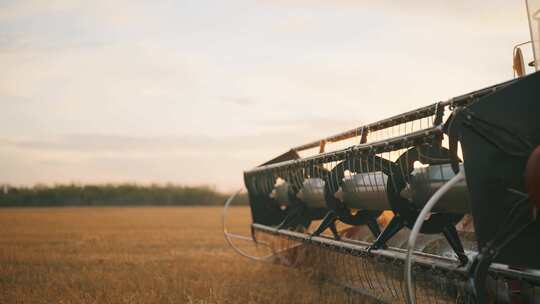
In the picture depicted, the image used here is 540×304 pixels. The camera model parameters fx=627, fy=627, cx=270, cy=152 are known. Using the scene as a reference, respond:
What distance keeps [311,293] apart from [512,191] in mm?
2977

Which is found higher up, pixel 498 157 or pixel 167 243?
pixel 498 157

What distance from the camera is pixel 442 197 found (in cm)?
389

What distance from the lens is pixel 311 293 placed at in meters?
5.74

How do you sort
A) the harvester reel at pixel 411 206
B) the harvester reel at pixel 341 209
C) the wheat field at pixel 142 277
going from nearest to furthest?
the harvester reel at pixel 411 206, the harvester reel at pixel 341 209, the wheat field at pixel 142 277

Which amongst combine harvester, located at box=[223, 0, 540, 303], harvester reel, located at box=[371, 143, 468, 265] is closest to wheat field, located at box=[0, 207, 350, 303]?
combine harvester, located at box=[223, 0, 540, 303]

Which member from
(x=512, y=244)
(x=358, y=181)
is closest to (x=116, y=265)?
(x=358, y=181)

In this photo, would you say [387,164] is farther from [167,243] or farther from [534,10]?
[167,243]

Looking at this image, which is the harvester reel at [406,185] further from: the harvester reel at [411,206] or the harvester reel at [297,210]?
the harvester reel at [297,210]

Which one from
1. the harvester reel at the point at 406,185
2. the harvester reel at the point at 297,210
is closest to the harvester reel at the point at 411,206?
the harvester reel at the point at 406,185

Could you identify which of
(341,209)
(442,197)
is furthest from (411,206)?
(341,209)

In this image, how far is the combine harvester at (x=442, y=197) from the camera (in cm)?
309

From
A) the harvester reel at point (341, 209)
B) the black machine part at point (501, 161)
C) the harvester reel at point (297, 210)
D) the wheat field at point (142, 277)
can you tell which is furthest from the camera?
the harvester reel at point (297, 210)

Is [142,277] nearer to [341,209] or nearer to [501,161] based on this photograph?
[341,209]

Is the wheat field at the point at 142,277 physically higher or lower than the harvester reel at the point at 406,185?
lower
